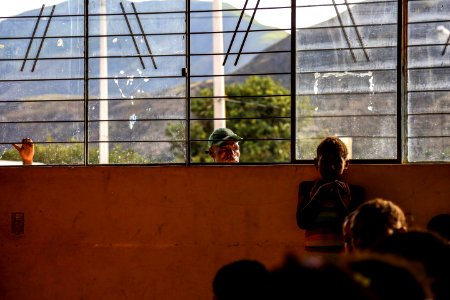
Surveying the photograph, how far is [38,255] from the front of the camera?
6.58 metres

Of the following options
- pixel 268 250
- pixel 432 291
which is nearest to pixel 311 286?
pixel 432 291

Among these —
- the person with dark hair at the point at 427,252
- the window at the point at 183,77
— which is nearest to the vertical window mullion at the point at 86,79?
the window at the point at 183,77

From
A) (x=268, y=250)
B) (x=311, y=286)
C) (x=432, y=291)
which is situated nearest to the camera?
(x=311, y=286)

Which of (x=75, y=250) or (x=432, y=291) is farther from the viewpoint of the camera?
(x=75, y=250)

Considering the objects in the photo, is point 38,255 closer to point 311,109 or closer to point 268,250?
point 268,250

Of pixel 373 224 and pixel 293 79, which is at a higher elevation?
pixel 293 79

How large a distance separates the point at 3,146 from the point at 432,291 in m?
5.62

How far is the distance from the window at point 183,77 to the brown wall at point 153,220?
319mm

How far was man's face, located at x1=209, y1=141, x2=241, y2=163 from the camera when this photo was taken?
22.2 ft

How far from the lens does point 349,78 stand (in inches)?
255

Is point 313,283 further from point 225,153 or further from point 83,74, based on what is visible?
point 83,74

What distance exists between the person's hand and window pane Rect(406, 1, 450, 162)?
2.94 m

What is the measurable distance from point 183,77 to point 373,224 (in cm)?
381

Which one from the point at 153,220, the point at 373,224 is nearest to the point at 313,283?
the point at 373,224
